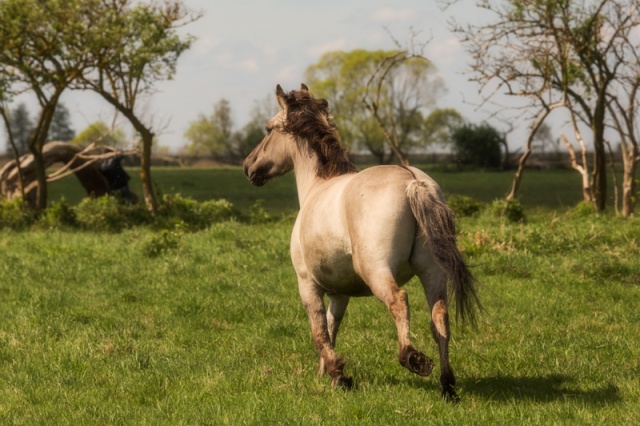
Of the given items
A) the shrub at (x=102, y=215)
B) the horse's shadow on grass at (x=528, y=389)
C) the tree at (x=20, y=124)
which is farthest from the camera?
the tree at (x=20, y=124)

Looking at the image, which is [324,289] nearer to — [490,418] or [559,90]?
[490,418]

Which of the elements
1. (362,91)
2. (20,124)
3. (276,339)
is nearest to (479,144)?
(362,91)

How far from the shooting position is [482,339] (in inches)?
348

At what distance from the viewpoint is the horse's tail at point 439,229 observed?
6.08 metres

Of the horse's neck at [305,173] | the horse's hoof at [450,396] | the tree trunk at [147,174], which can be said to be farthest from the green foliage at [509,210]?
the horse's hoof at [450,396]

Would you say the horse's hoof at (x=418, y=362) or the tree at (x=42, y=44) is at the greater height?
the tree at (x=42, y=44)

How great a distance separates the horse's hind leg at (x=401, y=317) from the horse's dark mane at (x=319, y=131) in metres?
1.65

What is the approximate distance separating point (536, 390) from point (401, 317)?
1598 mm

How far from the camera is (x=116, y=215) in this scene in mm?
21125

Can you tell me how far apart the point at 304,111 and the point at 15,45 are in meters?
16.6

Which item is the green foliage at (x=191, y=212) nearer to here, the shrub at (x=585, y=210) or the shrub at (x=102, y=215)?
the shrub at (x=102, y=215)

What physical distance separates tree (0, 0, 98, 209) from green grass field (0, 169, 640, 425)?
24.8 feet

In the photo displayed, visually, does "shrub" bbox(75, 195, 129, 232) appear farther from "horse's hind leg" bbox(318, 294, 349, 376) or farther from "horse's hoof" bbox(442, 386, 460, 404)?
"horse's hoof" bbox(442, 386, 460, 404)

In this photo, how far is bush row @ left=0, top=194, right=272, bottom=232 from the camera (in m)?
20.8
